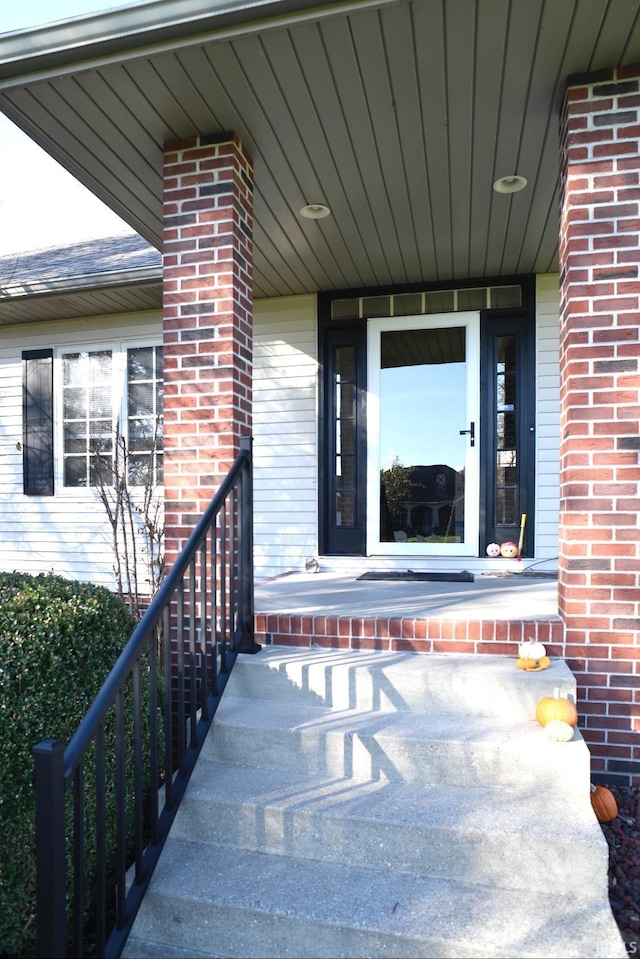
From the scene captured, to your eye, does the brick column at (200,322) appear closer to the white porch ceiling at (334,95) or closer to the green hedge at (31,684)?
the white porch ceiling at (334,95)

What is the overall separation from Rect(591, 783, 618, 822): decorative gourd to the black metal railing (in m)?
1.33

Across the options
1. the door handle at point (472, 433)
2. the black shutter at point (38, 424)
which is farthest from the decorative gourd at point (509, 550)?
the black shutter at point (38, 424)

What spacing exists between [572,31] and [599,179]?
501 millimetres

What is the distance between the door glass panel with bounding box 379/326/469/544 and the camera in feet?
15.0

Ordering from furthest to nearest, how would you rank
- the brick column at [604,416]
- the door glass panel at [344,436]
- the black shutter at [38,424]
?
the black shutter at [38,424] < the door glass panel at [344,436] < the brick column at [604,416]

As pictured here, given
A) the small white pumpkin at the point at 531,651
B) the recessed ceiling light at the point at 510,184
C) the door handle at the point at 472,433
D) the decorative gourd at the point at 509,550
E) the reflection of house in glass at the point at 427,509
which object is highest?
the recessed ceiling light at the point at 510,184

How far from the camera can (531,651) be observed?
7.25 ft

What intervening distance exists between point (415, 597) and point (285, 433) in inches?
84.7

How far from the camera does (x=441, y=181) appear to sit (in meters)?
3.15

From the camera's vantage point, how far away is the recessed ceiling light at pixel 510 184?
311 cm

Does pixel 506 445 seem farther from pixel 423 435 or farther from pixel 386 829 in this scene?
pixel 386 829

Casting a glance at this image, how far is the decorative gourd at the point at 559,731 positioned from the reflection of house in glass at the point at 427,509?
2.63 metres

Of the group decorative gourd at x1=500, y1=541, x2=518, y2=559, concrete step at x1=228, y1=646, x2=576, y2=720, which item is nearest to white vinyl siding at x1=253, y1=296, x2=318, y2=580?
decorative gourd at x1=500, y1=541, x2=518, y2=559

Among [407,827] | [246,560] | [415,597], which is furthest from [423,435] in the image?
[407,827]
